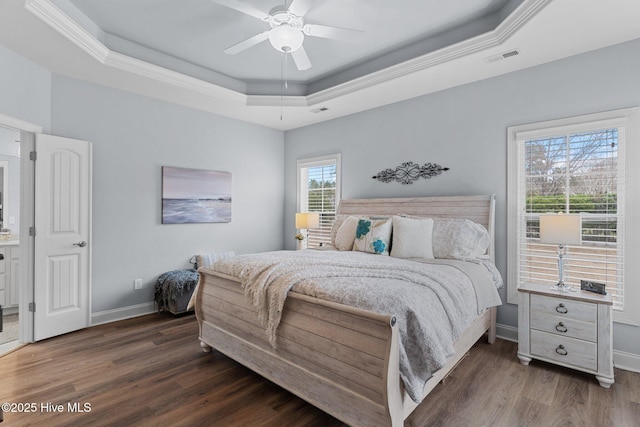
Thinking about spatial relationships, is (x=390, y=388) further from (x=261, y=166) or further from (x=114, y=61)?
(x=261, y=166)

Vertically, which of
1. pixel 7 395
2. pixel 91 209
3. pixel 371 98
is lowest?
pixel 7 395

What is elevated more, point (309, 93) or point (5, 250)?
point (309, 93)

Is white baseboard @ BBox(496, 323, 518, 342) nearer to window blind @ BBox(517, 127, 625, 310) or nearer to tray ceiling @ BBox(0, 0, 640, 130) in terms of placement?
window blind @ BBox(517, 127, 625, 310)

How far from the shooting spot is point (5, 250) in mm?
4105

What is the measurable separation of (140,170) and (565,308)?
4664 mm

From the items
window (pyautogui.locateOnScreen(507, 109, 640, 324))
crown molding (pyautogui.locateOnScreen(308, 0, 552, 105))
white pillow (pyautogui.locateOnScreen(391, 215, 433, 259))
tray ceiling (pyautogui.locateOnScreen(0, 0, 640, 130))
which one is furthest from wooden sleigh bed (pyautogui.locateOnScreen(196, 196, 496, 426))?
crown molding (pyautogui.locateOnScreen(308, 0, 552, 105))

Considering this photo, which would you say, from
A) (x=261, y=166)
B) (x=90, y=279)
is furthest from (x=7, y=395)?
(x=261, y=166)

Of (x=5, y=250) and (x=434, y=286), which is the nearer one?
(x=434, y=286)

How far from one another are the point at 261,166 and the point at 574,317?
447 centimetres

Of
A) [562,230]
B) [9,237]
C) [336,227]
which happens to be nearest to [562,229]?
[562,230]

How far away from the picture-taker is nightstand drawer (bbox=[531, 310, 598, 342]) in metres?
2.51

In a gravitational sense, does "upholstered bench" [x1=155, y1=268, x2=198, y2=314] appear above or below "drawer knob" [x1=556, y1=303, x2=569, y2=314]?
below

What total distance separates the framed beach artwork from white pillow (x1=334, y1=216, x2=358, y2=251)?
192 cm

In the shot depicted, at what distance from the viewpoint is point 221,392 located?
2363 millimetres
